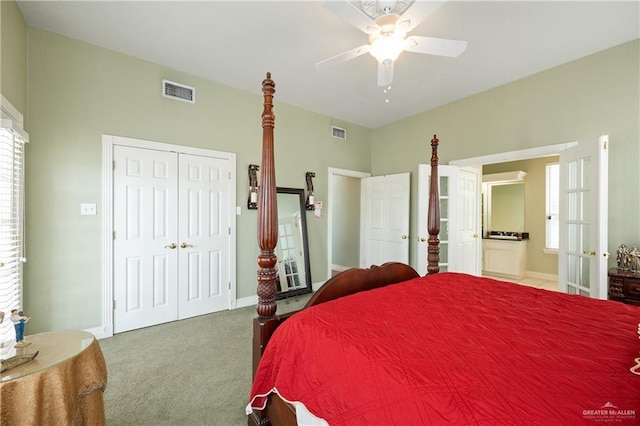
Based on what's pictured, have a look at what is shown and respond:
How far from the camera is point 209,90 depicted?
11.8 ft

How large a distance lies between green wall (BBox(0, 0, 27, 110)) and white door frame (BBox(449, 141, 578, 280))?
493 centimetres

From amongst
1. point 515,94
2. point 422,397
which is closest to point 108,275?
point 422,397

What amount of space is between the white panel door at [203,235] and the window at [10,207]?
1344 mm

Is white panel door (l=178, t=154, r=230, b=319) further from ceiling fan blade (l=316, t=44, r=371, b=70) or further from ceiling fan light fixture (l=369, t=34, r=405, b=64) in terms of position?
ceiling fan light fixture (l=369, t=34, r=405, b=64)

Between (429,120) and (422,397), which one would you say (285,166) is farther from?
(422,397)

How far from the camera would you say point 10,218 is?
6.88 feet

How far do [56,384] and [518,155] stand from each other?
465 cm

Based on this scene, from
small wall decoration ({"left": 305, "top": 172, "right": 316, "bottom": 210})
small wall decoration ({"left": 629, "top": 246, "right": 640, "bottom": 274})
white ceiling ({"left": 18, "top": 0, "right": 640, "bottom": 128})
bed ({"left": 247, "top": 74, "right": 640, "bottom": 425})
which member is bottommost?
bed ({"left": 247, "top": 74, "right": 640, "bottom": 425})

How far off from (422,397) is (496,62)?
3639 mm

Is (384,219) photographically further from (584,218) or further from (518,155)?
(584,218)

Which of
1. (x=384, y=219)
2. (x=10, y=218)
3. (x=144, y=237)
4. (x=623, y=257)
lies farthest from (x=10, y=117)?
(x=623, y=257)

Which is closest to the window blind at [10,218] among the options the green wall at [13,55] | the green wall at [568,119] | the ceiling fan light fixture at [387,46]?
the green wall at [13,55]

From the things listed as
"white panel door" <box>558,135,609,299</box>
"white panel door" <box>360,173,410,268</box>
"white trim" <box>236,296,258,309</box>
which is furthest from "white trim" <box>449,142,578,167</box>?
"white trim" <box>236,296,258,309</box>

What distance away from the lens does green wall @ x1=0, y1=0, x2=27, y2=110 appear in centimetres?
204
